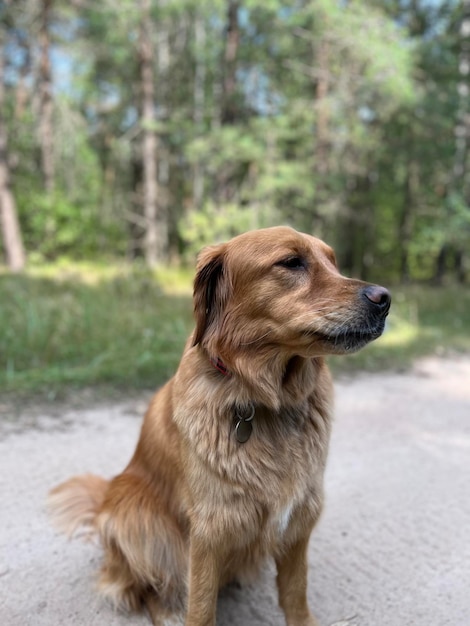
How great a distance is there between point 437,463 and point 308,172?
1148 cm

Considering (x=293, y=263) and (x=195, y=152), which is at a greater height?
(x=195, y=152)

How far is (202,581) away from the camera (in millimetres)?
1734

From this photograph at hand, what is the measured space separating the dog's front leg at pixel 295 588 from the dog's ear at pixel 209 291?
3.07ft

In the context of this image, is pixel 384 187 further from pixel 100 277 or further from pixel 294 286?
pixel 294 286

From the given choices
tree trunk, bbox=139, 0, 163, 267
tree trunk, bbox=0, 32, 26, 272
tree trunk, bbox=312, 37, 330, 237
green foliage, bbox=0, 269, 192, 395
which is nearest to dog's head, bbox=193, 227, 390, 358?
green foliage, bbox=0, 269, 192, 395

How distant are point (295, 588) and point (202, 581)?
0.42 m

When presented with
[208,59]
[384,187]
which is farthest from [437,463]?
[384,187]

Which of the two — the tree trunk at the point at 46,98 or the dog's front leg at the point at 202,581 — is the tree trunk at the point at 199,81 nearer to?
the tree trunk at the point at 46,98

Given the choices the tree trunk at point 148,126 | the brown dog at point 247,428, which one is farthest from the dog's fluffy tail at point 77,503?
the tree trunk at point 148,126

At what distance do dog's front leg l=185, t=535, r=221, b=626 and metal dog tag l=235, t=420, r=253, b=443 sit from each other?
381 mm

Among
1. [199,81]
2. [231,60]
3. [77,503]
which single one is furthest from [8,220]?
[77,503]

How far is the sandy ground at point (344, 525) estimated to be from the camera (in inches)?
80.6

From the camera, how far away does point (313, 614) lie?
6.76 feet

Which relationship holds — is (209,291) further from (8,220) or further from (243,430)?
(8,220)
